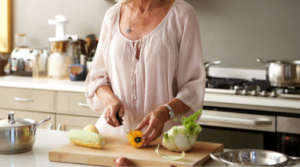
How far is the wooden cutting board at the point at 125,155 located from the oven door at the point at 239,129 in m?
0.95

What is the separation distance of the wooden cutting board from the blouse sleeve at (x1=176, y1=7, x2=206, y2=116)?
206 millimetres

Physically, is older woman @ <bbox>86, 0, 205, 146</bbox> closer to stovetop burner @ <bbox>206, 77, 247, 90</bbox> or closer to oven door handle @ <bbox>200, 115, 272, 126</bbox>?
oven door handle @ <bbox>200, 115, 272, 126</bbox>

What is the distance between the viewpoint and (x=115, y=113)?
128cm

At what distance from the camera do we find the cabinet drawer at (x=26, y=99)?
2525 millimetres

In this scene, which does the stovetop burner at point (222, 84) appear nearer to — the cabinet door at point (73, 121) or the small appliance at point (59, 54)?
the cabinet door at point (73, 121)

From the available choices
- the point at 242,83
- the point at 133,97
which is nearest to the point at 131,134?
the point at 133,97

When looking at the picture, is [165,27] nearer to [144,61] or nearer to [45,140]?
[144,61]

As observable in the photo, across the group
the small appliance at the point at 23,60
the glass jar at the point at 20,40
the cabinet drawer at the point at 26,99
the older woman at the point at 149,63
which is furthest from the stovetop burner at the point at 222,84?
the glass jar at the point at 20,40

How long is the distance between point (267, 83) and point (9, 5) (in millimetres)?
2271

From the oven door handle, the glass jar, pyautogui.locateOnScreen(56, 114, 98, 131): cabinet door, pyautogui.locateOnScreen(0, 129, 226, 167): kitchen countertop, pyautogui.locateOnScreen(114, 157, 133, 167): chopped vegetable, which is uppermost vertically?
the glass jar

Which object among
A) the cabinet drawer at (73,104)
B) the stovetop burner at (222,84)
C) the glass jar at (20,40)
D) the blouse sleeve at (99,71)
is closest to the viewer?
the blouse sleeve at (99,71)

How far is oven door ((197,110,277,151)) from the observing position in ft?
6.74

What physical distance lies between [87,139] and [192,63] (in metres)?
0.46

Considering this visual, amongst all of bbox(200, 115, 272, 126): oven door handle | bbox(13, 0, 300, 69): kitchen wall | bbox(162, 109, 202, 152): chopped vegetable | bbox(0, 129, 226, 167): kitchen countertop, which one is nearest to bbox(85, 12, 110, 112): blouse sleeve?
bbox(0, 129, 226, 167): kitchen countertop
